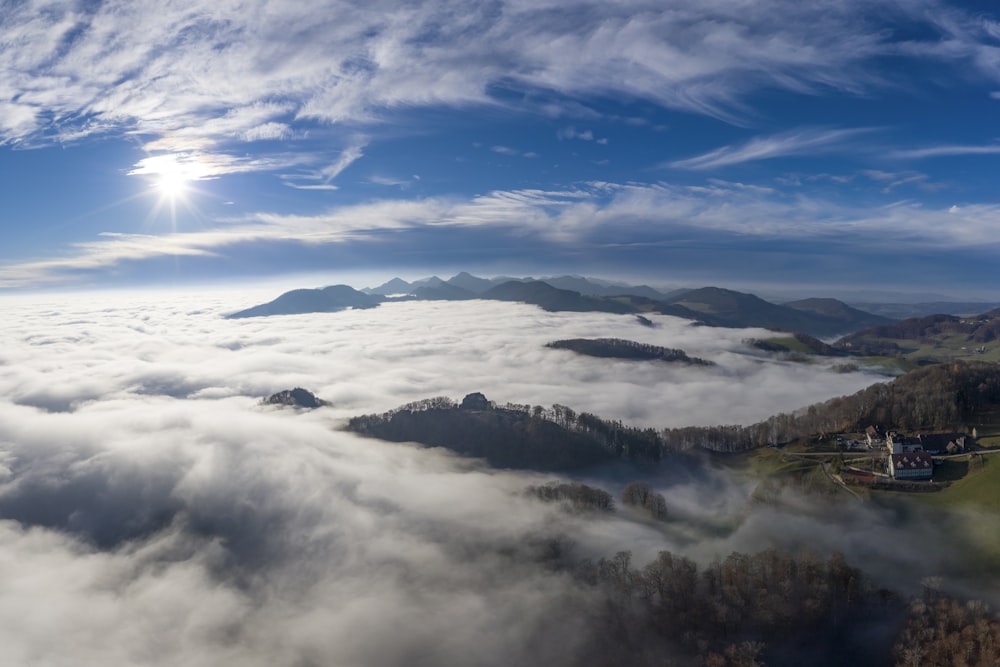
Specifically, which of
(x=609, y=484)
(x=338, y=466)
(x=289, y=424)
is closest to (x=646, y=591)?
(x=609, y=484)

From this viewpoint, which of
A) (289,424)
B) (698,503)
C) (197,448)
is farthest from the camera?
(289,424)

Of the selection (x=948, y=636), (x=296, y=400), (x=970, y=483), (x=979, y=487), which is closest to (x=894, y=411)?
(x=970, y=483)

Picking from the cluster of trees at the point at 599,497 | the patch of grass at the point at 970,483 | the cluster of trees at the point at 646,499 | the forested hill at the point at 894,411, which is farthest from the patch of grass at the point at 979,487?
the cluster of trees at the point at 599,497

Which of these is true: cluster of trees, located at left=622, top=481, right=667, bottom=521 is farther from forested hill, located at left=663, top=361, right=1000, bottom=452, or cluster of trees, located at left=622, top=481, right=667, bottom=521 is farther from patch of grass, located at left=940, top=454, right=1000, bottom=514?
patch of grass, located at left=940, top=454, right=1000, bottom=514

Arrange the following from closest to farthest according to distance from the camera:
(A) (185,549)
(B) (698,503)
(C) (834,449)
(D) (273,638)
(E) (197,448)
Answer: (D) (273,638) → (A) (185,549) → (B) (698,503) → (C) (834,449) → (E) (197,448)

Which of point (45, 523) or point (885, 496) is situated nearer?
point (885, 496)

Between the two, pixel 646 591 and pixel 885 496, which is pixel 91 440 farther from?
pixel 885 496

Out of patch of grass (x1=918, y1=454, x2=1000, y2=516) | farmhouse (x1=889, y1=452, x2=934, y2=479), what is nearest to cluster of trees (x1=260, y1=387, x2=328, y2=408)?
farmhouse (x1=889, y1=452, x2=934, y2=479)
